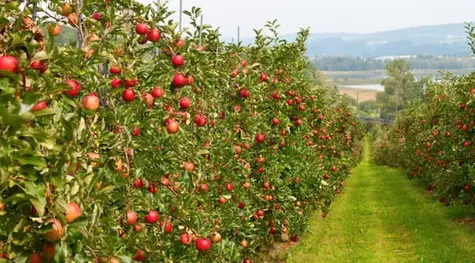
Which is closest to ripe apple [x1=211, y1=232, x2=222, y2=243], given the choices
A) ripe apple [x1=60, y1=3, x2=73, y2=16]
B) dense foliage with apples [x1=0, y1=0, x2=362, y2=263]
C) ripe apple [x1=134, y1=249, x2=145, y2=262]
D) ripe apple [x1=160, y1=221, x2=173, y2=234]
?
dense foliage with apples [x1=0, y1=0, x2=362, y2=263]

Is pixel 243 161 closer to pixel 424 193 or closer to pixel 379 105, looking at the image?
pixel 424 193

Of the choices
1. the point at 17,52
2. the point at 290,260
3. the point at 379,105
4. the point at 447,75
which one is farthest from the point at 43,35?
the point at 379,105

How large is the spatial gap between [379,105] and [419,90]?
1896 cm

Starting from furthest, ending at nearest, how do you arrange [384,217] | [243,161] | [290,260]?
[384,217], [290,260], [243,161]

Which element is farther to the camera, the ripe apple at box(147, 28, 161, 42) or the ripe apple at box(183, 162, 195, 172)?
the ripe apple at box(183, 162, 195, 172)

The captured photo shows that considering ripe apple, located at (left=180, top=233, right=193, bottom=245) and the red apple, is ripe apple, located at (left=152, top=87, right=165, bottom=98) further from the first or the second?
ripe apple, located at (left=180, top=233, right=193, bottom=245)

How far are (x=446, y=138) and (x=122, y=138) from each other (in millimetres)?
13394

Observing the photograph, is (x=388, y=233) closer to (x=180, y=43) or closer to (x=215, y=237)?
(x=215, y=237)

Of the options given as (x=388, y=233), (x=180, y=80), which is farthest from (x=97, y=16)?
(x=388, y=233)

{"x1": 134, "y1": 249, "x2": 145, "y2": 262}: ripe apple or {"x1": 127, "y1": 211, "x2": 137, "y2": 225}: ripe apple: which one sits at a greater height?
{"x1": 127, "y1": 211, "x2": 137, "y2": 225}: ripe apple

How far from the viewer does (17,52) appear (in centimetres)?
242

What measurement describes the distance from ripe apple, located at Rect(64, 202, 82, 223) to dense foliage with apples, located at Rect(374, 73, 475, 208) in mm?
9411

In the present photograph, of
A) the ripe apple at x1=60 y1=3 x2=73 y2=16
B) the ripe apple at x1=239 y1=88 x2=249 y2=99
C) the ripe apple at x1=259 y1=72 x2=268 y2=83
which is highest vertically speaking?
the ripe apple at x1=60 y1=3 x2=73 y2=16

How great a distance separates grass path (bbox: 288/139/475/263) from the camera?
12.4 metres
